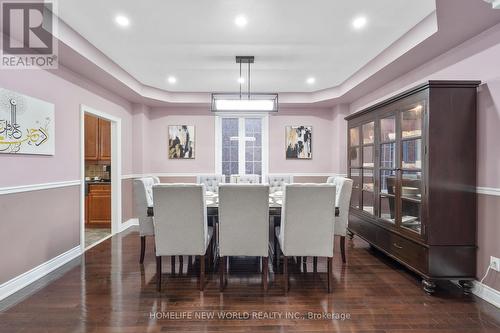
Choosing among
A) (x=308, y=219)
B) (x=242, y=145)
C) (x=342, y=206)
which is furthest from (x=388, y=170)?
(x=242, y=145)

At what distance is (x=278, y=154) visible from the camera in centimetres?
575

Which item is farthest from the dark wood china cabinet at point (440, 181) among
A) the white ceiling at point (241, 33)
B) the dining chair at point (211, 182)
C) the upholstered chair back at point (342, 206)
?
the dining chair at point (211, 182)

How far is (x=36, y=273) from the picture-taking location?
2.82 meters

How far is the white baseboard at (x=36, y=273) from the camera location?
2.48 meters

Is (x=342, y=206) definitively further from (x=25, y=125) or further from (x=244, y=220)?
(x=25, y=125)

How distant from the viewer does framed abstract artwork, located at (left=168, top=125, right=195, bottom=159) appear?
5.63 meters

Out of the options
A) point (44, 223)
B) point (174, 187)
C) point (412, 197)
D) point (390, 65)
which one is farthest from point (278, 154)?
point (44, 223)

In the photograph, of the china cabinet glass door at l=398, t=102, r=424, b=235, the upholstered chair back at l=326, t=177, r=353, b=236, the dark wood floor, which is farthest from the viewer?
the upholstered chair back at l=326, t=177, r=353, b=236

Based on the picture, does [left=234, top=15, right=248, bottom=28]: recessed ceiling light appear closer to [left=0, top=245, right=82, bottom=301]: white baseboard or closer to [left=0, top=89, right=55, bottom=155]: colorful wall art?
[left=0, top=89, right=55, bottom=155]: colorful wall art

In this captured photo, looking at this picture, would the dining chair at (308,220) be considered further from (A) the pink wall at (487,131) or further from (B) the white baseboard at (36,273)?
A: (B) the white baseboard at (36,273)

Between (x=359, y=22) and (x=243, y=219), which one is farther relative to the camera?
(x=359, y=22)

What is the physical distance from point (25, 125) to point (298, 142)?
450 centimetres

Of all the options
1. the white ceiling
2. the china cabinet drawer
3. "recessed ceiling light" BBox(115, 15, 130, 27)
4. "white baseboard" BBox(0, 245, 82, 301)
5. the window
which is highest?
the white ceiling

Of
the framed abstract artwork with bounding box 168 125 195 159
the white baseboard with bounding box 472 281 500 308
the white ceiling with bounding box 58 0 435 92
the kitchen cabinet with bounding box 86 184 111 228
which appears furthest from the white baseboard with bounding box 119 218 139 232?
the white baseboard with bounding box 472 281 500 308
